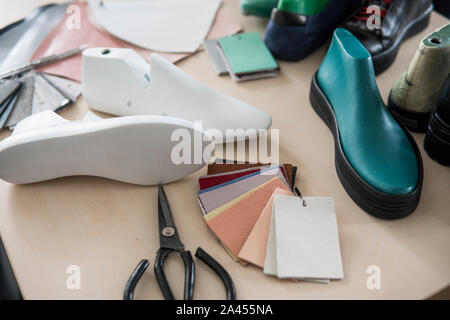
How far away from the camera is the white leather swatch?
2.76ft

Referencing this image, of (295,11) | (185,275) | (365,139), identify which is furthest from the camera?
(295,11)

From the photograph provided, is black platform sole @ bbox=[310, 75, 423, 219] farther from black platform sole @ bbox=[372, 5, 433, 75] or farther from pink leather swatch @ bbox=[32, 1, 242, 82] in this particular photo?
pink leather swatch @ bbox=[32, 1, 242, 82]

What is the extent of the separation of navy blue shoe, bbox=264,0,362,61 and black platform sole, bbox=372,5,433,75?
11 cm

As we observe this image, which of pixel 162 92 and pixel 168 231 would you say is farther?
pixel 162 92

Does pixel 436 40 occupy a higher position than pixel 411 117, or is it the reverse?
pixel 436 40

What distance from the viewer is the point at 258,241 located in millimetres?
529

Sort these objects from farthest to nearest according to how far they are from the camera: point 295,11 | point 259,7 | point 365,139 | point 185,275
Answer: point 259,7, point 295,11, point 365,139, point 185,275

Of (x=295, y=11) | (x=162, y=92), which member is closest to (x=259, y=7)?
(x=295, y=11)

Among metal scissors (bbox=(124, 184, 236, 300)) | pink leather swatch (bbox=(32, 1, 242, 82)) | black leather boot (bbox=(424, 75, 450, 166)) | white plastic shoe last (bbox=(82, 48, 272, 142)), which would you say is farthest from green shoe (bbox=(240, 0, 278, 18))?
metal scissors (bbox=(124, 184, 236, 300))

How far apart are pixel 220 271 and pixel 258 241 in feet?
0.19

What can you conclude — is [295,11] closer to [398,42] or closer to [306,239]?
[398,42]
